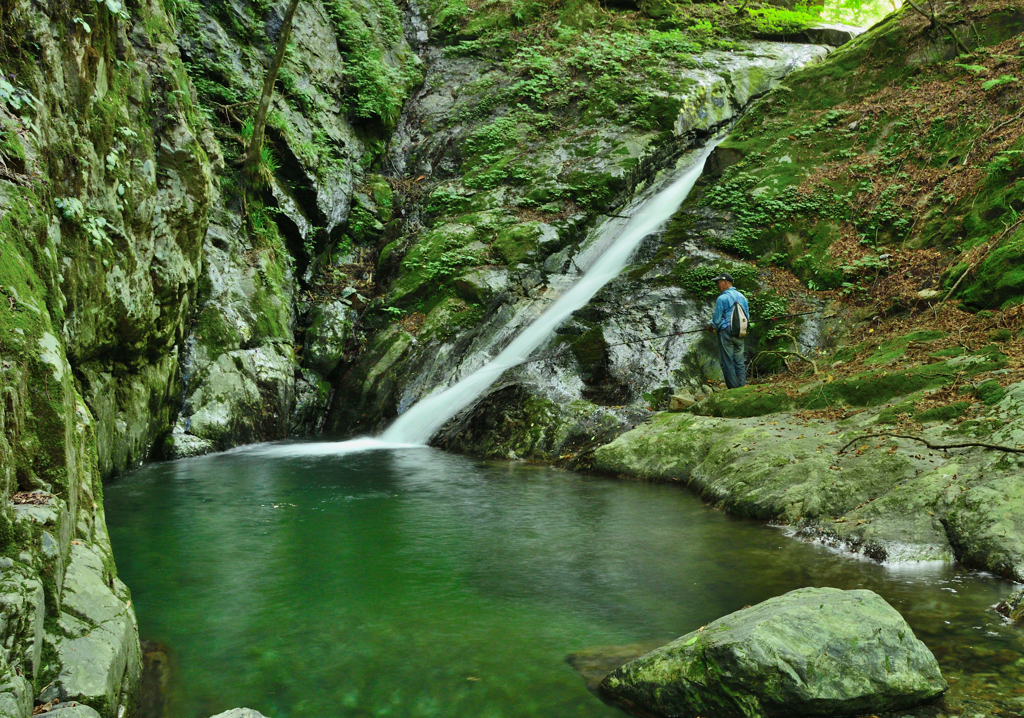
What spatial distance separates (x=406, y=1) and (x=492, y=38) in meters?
3.89

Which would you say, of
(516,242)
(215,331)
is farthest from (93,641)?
(516,242)

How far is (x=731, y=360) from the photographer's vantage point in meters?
9.32

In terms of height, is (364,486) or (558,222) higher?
(558,222)

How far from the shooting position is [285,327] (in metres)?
12.5

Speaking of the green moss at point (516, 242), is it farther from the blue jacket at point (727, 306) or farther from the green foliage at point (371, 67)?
the green foliage at point (371, 67)

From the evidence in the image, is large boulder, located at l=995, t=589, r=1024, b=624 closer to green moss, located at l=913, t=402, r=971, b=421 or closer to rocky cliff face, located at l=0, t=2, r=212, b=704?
green moss, located at l=913, t=402, r=971, b=421

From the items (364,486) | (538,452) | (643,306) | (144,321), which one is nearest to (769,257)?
(643,306)

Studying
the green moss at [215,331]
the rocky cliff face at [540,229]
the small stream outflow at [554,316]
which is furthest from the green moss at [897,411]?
the green moss at [215,331]

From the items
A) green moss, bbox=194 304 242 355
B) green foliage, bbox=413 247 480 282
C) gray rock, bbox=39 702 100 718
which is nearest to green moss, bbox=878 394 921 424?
gray rock, bbox=39 702 100 718

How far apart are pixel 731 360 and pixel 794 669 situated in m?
6.99

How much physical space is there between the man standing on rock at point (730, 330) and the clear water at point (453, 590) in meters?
2.76

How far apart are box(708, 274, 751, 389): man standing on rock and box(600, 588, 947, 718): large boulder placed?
6.44m

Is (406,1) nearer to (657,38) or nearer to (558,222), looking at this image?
(657,38)

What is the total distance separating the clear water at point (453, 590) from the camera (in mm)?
3211
